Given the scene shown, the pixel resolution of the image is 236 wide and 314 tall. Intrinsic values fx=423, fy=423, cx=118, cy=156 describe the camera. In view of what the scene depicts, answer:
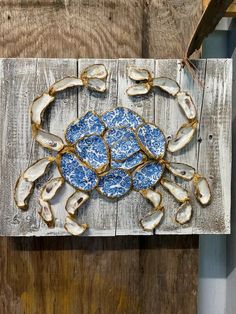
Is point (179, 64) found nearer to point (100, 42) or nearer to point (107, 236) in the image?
point (100, 42)

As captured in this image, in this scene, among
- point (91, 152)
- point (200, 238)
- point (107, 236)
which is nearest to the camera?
point (91, 152)

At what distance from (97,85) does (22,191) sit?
0.31 meters

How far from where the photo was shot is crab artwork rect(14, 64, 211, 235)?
101 centimetres

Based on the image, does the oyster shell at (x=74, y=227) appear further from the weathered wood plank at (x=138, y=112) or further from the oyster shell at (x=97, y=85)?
the oyster shell at (x=97, y=85)

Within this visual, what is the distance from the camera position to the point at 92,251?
112 centimetres

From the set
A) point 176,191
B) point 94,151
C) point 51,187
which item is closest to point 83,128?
point 94,151

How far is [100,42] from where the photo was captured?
1.11 m

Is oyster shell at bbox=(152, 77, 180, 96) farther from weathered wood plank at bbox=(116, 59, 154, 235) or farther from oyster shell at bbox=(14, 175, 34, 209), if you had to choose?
oyster shell at bbox=(14, 175, 34, 209)

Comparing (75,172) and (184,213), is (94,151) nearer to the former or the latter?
(75,172)

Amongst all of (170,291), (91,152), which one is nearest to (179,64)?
(91,152)

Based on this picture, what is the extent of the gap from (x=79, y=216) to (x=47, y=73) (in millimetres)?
355

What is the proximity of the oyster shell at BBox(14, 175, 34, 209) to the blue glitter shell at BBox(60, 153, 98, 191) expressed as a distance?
92mm

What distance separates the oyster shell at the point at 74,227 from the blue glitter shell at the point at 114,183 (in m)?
0.10

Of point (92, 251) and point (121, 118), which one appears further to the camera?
point (92, 251)
